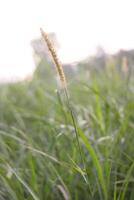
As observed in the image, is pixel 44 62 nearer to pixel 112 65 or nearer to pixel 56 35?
pixel 56 35

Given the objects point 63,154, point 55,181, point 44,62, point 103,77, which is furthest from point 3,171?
point 44,62

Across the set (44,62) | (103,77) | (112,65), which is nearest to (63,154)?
(112,65)

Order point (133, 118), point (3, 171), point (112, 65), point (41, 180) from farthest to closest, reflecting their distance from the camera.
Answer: point (112, 65) < point (133, 118) < point (41, 180) < point (3, 171)

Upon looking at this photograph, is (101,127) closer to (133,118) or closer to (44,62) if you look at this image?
(133,118)

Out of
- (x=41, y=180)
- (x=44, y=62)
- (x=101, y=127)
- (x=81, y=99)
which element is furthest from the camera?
(x=44, y=62)

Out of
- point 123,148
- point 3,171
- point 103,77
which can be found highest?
point 3,171

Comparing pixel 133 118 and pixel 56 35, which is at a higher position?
pixel 56 35

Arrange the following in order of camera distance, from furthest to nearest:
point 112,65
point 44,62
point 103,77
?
point 44,62 → point 103,77 → point 112,65

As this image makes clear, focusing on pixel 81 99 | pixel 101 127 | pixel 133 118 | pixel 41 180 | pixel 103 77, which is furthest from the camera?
pixel 103 77

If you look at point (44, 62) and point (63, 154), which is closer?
point (63, 154)
